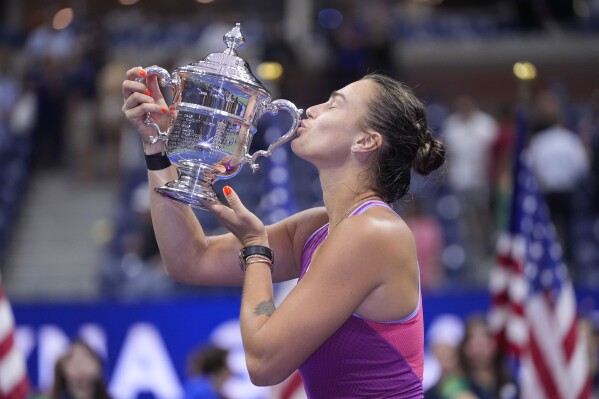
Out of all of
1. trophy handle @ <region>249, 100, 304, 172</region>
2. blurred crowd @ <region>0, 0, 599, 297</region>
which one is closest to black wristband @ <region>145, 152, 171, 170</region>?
trophy handle @ <region>249, 100, 304, 172</region>

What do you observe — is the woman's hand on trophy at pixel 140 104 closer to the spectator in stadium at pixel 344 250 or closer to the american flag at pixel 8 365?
the spectator in stadium at pixel 344 250

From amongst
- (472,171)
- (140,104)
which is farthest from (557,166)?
(140,104)

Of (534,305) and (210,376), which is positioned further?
(210,376)

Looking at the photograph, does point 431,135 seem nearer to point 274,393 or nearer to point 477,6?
point 274,393

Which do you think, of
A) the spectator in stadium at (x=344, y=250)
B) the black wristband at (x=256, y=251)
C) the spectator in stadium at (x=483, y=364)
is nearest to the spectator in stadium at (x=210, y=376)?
the spectator in stadium at (x=483, y=364)

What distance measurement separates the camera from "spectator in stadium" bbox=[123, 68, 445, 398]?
2453 millimetres

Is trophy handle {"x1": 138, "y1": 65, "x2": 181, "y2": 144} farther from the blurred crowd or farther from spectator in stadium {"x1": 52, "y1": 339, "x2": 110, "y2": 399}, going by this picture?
the blurred crowd

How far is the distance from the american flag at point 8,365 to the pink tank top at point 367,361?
2560 mm

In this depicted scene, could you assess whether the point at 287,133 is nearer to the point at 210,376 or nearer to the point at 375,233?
the point at 375,233

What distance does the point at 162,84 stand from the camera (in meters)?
A: 2.76

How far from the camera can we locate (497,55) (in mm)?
13703

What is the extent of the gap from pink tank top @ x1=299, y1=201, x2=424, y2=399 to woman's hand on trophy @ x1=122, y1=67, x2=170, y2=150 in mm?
720

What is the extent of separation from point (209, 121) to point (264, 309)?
1.65 feet

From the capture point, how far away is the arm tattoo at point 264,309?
8.15 feet
